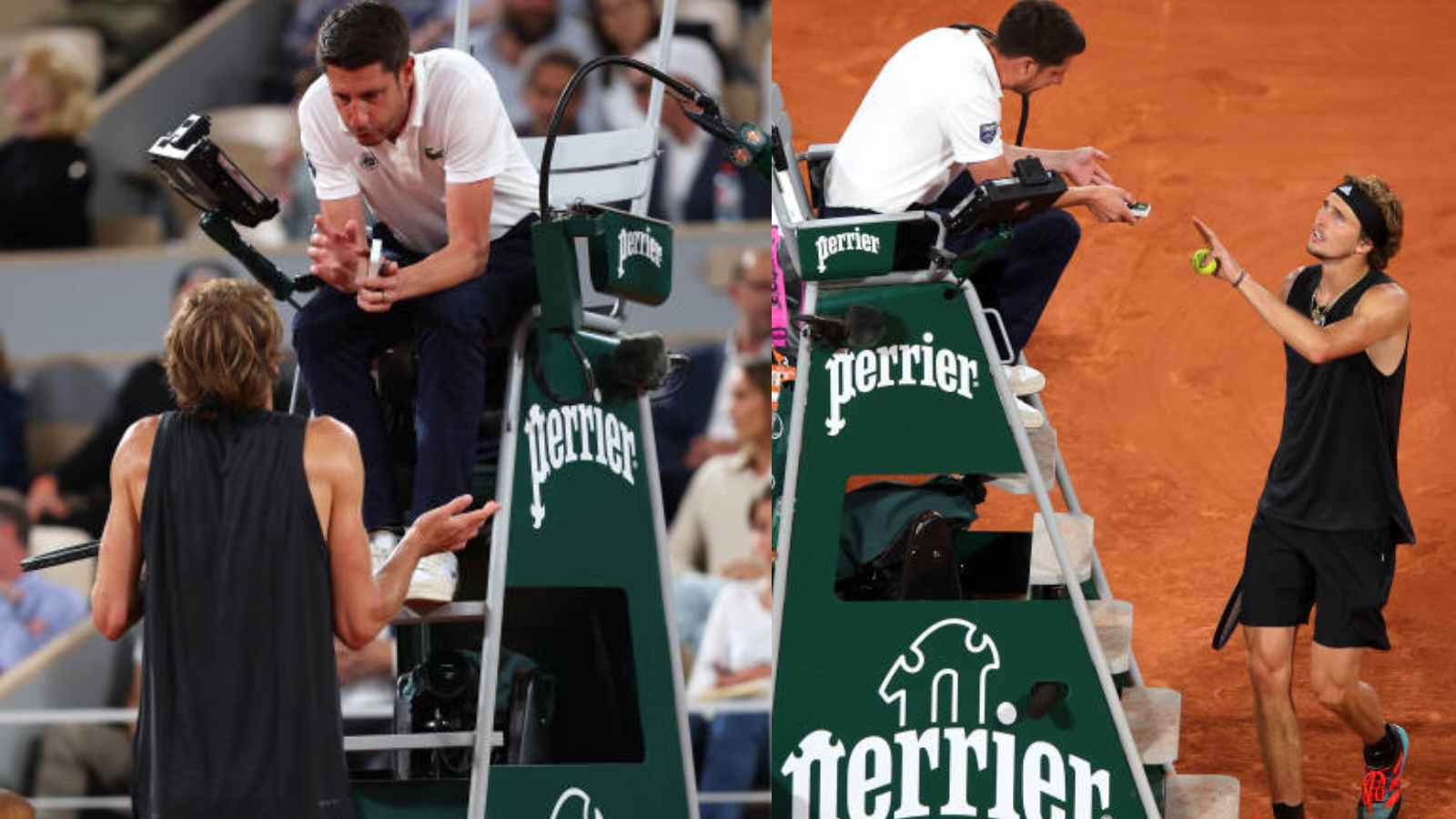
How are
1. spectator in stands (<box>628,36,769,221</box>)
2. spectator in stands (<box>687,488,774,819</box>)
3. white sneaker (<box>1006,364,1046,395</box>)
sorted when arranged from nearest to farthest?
white sneaker (<box>1006,364,1046,395</box>) < spectator in stands (<box>687,488,774,819</box>) < spectator in stands (<box>628,36,769,221</box>)

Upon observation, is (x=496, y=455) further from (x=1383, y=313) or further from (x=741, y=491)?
(x=741, y=491)

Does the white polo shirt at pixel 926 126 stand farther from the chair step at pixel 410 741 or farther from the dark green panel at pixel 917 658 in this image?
the chair step at pixel 410 741

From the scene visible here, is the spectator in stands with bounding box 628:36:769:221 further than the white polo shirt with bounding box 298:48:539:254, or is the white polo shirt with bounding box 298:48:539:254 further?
the spectator in stands with bounding box 628:36:769:221

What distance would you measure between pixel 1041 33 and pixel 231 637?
231cm

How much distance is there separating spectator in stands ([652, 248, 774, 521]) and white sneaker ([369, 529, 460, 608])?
294 centimetres

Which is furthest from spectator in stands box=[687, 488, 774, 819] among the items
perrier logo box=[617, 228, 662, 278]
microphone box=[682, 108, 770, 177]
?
microphone box=[682, 108, 770, 177]

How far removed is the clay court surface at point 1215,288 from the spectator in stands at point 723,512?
831mm

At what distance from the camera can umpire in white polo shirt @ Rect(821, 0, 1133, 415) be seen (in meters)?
4.16

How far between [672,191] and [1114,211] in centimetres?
291

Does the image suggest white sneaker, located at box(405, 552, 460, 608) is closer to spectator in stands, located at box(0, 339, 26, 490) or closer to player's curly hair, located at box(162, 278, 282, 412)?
player's curly hair, located at box(162, 278, 282, 412)

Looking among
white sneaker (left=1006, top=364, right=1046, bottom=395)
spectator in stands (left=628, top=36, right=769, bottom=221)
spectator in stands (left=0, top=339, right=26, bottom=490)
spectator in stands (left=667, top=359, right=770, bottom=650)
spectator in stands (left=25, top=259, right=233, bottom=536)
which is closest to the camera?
white sneaker (left=1006, top=364, right=1046, bottom=395)

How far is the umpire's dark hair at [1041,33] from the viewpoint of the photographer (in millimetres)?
4379

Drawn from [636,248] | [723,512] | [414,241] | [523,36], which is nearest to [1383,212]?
[636,248]

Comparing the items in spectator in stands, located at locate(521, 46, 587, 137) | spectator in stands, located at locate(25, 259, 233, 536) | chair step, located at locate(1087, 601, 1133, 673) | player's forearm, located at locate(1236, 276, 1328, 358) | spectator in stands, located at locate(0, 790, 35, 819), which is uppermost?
spectator in stands, located at locate(521, 46, 587, 137)
